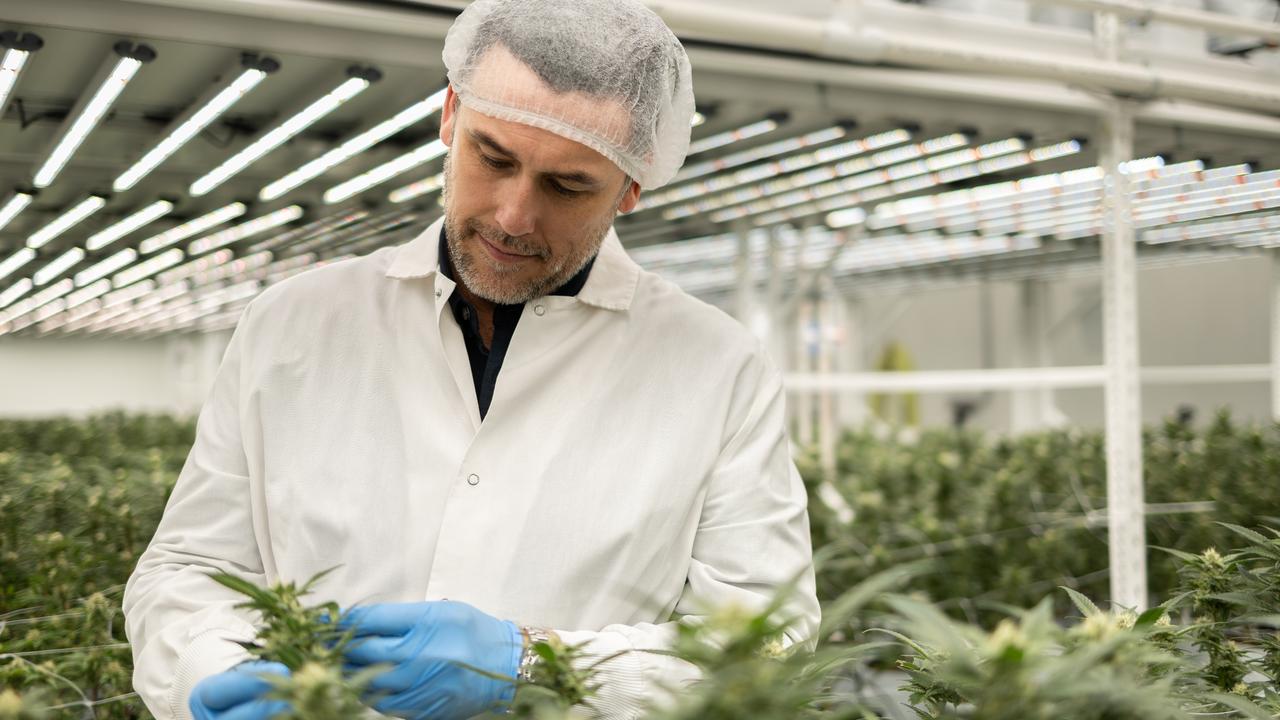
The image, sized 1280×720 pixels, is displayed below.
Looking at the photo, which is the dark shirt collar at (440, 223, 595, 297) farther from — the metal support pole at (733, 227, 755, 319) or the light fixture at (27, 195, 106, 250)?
the metal support pole at (733, 227, 755, 319)

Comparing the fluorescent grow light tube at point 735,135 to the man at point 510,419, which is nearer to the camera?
the man at point 510,419

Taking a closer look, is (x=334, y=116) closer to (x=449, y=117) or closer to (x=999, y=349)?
(x=449, y=117)

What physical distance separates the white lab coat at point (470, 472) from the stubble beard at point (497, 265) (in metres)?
0.07

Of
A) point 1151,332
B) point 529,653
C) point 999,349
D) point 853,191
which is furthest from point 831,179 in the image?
point 999,349

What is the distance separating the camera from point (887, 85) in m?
2.94

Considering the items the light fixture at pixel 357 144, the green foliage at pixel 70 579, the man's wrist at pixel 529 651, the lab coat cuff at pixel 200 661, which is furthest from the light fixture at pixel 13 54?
the man's wrist at pixel 529 651

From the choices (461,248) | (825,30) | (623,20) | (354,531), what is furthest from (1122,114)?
(354,531)

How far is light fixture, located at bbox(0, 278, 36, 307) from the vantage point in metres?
5.29

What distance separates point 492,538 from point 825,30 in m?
1.74

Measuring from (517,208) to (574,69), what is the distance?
0.21 m

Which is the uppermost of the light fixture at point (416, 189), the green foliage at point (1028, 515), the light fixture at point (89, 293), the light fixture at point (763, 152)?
the light fixture at point (763, 152)

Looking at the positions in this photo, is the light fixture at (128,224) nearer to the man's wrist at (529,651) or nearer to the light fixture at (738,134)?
the light fixture at (738,134)

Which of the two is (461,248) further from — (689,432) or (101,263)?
(101,263)

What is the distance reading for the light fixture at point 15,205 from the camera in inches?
115
